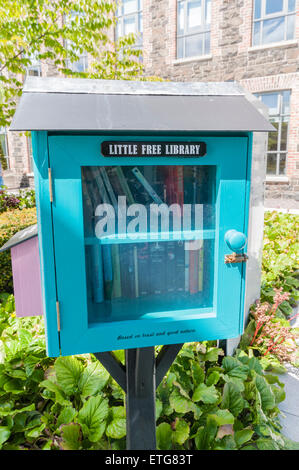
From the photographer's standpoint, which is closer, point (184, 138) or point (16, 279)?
point (184, 138)

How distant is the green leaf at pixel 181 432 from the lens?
1725mm

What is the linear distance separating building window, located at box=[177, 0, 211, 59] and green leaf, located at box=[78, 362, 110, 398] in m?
10.6

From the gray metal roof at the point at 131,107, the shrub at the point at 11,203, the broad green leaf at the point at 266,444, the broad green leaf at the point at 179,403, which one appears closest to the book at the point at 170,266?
the gray metal roof at the point at 131,107

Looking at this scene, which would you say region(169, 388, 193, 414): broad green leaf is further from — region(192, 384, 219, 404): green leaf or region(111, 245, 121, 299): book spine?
region(111, 245, 121, 299): book spine

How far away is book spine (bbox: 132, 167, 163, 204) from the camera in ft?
4.04

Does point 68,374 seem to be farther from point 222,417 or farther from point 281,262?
point 281,262

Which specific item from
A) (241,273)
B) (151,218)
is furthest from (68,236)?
(241,273)

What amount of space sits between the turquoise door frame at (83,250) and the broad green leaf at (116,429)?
0.79 metres

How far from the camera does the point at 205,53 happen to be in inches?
412

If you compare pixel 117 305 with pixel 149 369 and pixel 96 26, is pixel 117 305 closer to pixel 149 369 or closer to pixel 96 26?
pixel 149 369

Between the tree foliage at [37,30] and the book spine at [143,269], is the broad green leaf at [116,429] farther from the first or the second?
the tree foliage at [37,30]

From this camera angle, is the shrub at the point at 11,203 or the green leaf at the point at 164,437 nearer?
the green leaf at the point at 164,437

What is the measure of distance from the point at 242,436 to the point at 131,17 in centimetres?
1265
